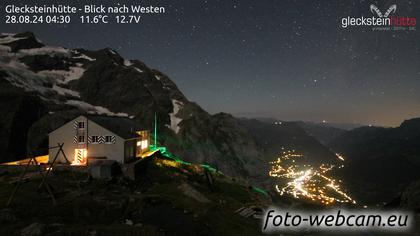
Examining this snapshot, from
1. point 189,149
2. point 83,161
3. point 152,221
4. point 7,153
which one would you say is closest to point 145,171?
point 83,161

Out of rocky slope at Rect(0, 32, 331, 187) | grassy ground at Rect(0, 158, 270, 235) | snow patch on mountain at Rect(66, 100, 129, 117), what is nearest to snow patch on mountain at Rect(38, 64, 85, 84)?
rocky slope at Rect(0, 32, 331, 187)

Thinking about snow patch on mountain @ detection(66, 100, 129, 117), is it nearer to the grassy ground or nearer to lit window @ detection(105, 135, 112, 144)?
lit window @ detection(105, 135, 112, 144)

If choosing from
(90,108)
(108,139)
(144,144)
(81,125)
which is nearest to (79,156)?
(81,125)

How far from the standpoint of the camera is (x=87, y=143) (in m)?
47.6

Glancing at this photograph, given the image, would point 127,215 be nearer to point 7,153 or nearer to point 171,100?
point 7,153

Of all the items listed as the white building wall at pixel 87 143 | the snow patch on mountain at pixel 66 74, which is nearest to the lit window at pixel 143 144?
the white building wall at pixel 87 143

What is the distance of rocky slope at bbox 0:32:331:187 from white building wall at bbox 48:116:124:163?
64.5 meters

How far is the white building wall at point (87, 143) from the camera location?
1855 inches

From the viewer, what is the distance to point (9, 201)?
90.4 ft

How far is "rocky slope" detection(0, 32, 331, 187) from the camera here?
5304 inches

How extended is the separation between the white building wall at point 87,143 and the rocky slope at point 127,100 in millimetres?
64493

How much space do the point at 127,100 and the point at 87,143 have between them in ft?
379

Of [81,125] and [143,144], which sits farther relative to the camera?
[143,144]

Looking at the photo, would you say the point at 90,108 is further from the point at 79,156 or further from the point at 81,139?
the point at 79,156
